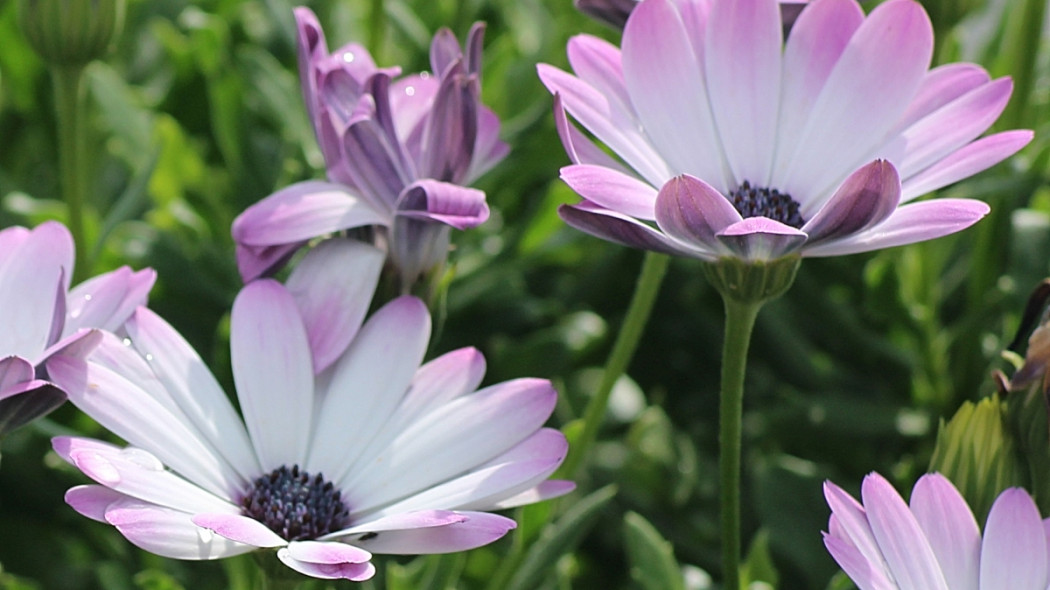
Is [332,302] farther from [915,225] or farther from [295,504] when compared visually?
[915,225]

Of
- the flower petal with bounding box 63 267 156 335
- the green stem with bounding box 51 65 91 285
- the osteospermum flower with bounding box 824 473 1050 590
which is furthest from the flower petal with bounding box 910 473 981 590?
the green stem with bounding box 51 65 91 285

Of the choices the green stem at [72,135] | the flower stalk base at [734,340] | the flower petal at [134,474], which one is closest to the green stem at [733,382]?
the flower stalk base at [734,340]

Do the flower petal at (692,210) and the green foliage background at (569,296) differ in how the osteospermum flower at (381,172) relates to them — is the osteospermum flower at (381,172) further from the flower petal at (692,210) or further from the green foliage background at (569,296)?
the green foliage background at (569,296)

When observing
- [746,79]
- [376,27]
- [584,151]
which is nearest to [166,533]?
[584,151]

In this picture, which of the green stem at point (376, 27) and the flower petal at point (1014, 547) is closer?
the flower petal at point (1014, 547)

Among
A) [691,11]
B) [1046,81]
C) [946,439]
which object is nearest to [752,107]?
[691,11]

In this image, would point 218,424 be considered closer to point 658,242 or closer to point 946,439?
point 658,242
